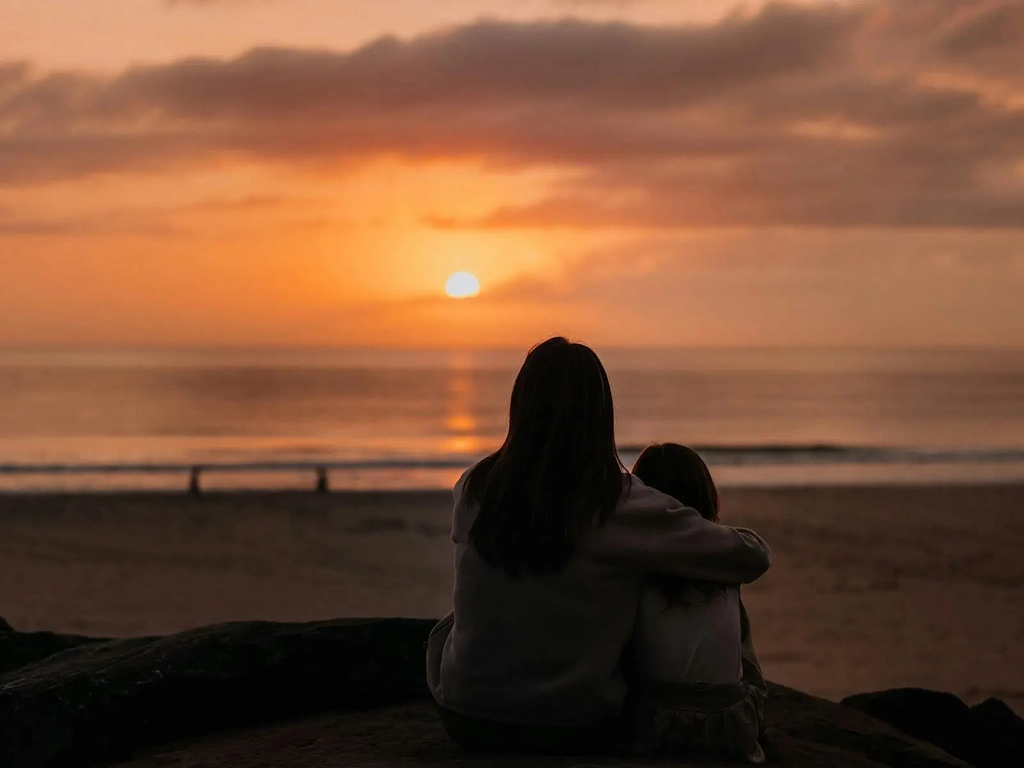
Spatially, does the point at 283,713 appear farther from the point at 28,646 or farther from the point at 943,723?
the point at 943,723

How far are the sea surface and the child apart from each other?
17156mm

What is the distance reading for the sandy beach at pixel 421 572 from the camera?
9289mm

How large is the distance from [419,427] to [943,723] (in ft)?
124

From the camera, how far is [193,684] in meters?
4.30

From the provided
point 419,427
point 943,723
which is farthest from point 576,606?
→ point 419,427

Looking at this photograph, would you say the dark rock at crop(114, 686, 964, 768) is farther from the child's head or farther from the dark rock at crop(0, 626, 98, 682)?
the dark rock at crop(0, 626, 98, 682)

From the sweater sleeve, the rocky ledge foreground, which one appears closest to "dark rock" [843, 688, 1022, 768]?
the rocky ledge foreground

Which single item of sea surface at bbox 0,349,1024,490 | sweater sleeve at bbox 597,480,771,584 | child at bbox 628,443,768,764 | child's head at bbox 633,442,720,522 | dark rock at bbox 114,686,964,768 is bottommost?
sea surface at bbox 0,349,1024,490

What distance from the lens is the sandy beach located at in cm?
929

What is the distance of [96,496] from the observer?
1770 cm

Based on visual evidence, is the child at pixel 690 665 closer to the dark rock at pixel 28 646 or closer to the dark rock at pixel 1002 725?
the dark rock at pixel 1002 725

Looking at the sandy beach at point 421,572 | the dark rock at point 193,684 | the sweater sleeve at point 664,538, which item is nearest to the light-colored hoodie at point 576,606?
the sweater sleeve at point 664,538

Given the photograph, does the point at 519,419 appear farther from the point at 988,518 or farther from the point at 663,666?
the point at 988,518

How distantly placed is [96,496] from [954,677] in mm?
13702
